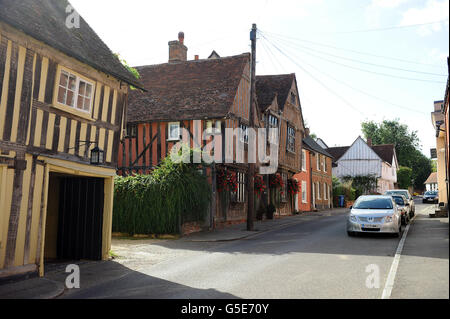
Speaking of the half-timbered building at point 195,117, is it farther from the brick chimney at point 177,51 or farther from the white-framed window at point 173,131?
the brick chimney at point 177,51

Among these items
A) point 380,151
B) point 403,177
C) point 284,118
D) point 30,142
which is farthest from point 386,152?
point 30,142

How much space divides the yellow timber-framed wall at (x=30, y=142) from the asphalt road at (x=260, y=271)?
1.61 metres

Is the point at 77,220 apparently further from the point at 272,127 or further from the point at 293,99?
the point at 293,99

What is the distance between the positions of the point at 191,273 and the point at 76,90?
5.51 meters

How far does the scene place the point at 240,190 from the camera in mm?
21391

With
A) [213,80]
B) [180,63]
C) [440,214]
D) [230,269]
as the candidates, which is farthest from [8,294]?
[440,214]

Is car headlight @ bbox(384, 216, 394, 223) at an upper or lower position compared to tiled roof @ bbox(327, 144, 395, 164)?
lower

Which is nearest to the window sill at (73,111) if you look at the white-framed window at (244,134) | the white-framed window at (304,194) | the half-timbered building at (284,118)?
the white-framed window at (244,134)

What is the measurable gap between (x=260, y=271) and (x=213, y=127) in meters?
11.3

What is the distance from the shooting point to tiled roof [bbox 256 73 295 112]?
25.4 meters

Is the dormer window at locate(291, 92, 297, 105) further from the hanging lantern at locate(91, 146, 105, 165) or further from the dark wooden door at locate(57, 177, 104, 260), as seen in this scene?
the hanging lantern at locate(91, 146, 105, 165)

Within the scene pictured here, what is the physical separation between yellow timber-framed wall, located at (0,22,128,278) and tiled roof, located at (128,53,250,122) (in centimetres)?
923

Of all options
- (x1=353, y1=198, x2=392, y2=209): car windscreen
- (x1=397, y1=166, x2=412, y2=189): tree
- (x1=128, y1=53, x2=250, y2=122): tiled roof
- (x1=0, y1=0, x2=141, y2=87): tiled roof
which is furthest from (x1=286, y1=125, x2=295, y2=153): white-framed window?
(x1=397, y1=166, x2=412, y2=189): tree

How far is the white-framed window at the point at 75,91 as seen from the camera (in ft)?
32.7
